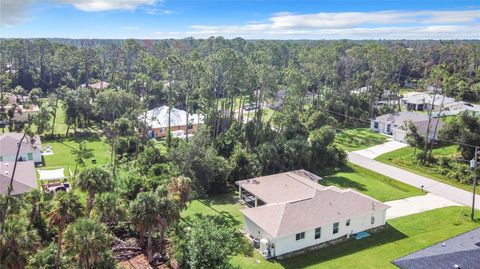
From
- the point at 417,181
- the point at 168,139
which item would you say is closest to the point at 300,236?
the point at 417,181

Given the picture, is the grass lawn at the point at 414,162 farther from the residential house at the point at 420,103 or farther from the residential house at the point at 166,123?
the residential house at the point at 420,103

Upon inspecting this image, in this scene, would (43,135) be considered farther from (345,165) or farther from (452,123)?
(452,123)

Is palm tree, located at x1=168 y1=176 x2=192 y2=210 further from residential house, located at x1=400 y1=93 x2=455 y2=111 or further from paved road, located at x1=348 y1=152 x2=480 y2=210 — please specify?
residential house, located at x1=400 y1=93 x2=455 y2=111

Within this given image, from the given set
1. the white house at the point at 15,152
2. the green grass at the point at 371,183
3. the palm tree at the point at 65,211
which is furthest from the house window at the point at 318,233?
the white house at the point at 15,152

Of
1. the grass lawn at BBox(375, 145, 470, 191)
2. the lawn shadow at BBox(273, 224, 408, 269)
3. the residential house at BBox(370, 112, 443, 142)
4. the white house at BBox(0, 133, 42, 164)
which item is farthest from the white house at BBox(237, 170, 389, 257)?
the residential house at BBox(370, 112, 443, 142)

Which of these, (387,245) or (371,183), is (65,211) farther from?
(371,183)

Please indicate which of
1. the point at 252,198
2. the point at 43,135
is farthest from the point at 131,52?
the point at 252,198
